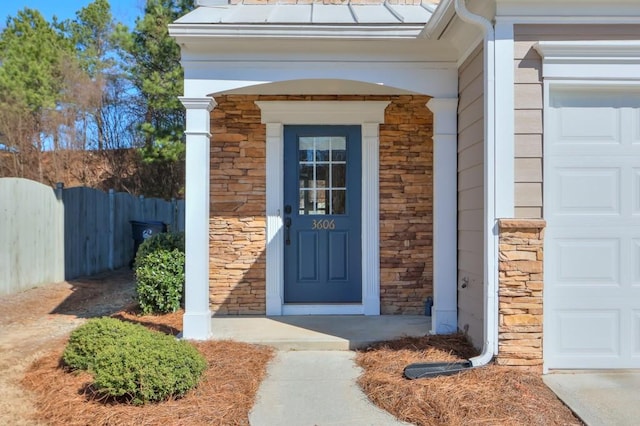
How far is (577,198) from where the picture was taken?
148 inches

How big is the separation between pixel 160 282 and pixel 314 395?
295cm

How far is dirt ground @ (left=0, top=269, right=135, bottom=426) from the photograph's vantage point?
354 cm

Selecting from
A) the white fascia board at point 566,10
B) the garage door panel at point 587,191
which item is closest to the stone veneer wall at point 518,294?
the garage door panel at point 587,191

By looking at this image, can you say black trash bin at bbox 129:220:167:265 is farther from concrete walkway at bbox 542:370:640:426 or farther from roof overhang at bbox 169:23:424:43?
concrete walkway at bbox 542:370:640:426

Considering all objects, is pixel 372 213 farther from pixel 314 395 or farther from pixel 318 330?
pixel 314 395

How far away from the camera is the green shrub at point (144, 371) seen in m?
3.05

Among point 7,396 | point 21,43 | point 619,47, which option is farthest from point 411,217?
point 21,43

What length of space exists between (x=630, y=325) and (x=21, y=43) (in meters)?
17.8

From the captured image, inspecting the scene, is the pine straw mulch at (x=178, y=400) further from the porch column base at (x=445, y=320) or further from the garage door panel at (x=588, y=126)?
the garage door panel at (x=588, y=126)

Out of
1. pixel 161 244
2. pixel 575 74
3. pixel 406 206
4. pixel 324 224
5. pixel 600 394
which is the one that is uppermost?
pixel 575 74

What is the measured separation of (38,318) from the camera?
6.32m

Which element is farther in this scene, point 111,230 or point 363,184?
point 111,230

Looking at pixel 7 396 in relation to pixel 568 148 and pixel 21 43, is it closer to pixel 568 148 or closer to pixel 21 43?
pixel 568 148

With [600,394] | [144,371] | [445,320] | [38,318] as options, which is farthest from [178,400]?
[38,318]
